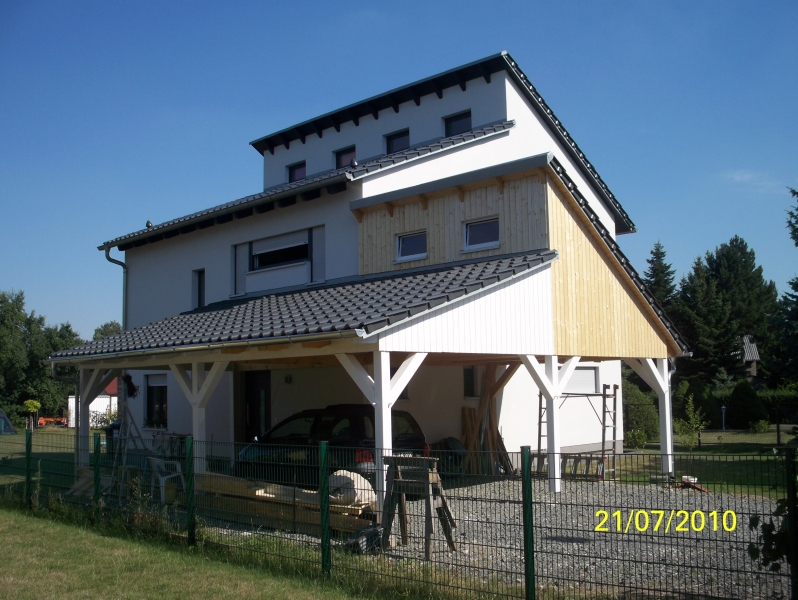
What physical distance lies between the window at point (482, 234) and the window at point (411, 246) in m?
0.96

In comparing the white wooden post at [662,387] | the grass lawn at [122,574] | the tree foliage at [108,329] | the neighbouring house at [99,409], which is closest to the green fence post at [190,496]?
the grass lawn at [122,574]

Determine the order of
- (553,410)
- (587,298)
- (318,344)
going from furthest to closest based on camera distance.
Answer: (587,298)
(553,410)
(318,344)

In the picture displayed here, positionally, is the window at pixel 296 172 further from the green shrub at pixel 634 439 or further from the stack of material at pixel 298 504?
the stack of material at pixel 298 504

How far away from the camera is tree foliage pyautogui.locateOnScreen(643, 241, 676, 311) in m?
48.9

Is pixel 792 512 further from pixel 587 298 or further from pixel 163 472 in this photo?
pixel 587 298

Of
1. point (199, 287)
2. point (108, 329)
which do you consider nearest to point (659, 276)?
point (199, 287)

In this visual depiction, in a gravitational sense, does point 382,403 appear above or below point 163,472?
above

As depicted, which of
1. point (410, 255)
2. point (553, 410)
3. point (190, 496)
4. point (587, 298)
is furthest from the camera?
point (410, 255)

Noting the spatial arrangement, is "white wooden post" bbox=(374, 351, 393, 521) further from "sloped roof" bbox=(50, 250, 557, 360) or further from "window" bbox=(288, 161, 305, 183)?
"window" bbox=(288, 161, 305, 183)

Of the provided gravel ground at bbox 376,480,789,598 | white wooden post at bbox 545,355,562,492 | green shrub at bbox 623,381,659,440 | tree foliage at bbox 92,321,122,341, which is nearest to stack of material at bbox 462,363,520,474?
white wooden post at bbox 545,355,562,492

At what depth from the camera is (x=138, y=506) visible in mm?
9094

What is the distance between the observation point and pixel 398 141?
20281mm

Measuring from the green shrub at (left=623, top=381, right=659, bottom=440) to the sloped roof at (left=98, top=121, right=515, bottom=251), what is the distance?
11.8 metres

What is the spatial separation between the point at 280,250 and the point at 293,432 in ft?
18.5
